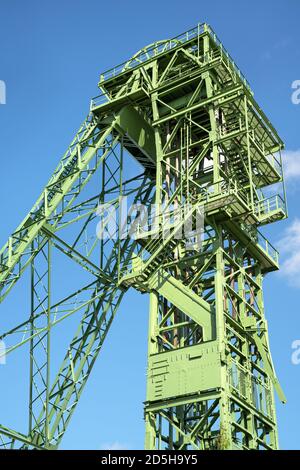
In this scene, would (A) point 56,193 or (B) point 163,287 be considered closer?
(B) point 163,287

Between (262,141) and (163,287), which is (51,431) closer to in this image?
(163,287)

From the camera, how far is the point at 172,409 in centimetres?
2831

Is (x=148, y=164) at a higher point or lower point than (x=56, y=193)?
higher

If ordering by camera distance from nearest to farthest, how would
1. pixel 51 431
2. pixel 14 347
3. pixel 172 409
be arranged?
pixel 172 409, pixel 14 347, pixel 51 431

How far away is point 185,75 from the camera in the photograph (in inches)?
1324

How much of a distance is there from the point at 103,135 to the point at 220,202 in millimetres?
7728

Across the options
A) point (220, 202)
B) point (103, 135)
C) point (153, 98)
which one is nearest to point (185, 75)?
point (153, 98)

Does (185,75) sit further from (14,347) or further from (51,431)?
(51,431)

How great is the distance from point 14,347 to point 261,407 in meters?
9.91

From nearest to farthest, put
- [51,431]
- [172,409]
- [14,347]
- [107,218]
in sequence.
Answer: [172,409] < [14,347] < [51,431] < [107,218]

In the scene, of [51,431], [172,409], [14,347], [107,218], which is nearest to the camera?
[172,409]

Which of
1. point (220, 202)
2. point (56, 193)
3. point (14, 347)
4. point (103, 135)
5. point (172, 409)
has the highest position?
point (103, 135)

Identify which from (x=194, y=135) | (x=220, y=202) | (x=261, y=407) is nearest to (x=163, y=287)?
(x=220, y=202)

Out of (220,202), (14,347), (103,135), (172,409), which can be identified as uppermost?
(103,135)
